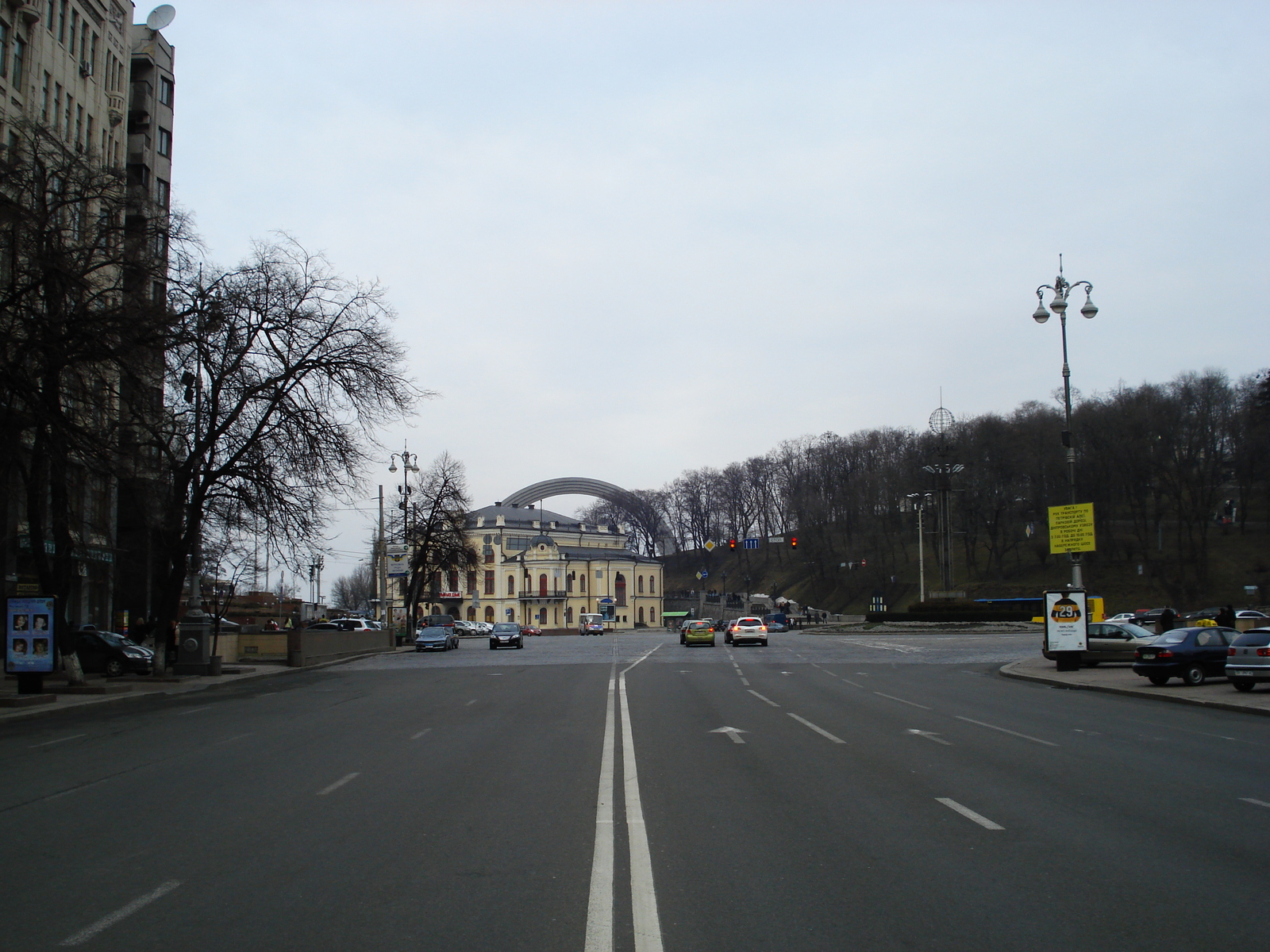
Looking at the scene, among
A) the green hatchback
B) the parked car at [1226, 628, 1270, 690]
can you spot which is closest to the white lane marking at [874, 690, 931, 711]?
the parked car at [1226, 628, 1270, 690]

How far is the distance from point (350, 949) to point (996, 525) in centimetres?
10005

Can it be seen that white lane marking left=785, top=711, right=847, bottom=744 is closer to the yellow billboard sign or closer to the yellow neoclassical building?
the yellow billboard sign

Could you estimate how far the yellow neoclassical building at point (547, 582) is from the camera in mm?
128500

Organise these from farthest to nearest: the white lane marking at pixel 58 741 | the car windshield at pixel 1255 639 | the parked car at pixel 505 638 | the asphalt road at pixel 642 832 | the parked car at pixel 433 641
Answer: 1. the parked car at pixel 505 638
2. the parked car at pixel 433 641
3. the car windshield at pixel 1255 639
4. the white lane marking at pixel 58 741
5. the asphalt road at pixel 642 832

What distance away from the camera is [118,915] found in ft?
20.7

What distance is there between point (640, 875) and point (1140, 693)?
64.5 feet

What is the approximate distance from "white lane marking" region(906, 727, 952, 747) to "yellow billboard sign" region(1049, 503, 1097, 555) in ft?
55.1

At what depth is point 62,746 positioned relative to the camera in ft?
50.8

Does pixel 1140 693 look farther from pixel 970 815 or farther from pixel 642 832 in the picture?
pixel 642 832

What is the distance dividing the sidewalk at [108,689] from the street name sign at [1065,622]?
978 inches

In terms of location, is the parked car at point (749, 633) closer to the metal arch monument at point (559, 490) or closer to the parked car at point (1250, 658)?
the parked car at point (1250, 658)

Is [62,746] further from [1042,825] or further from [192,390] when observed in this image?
[192,390]

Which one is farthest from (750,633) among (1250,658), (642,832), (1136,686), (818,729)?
(642,832)

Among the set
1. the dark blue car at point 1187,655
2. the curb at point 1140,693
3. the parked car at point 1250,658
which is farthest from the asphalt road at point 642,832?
the dark blue car at point 1187,655
